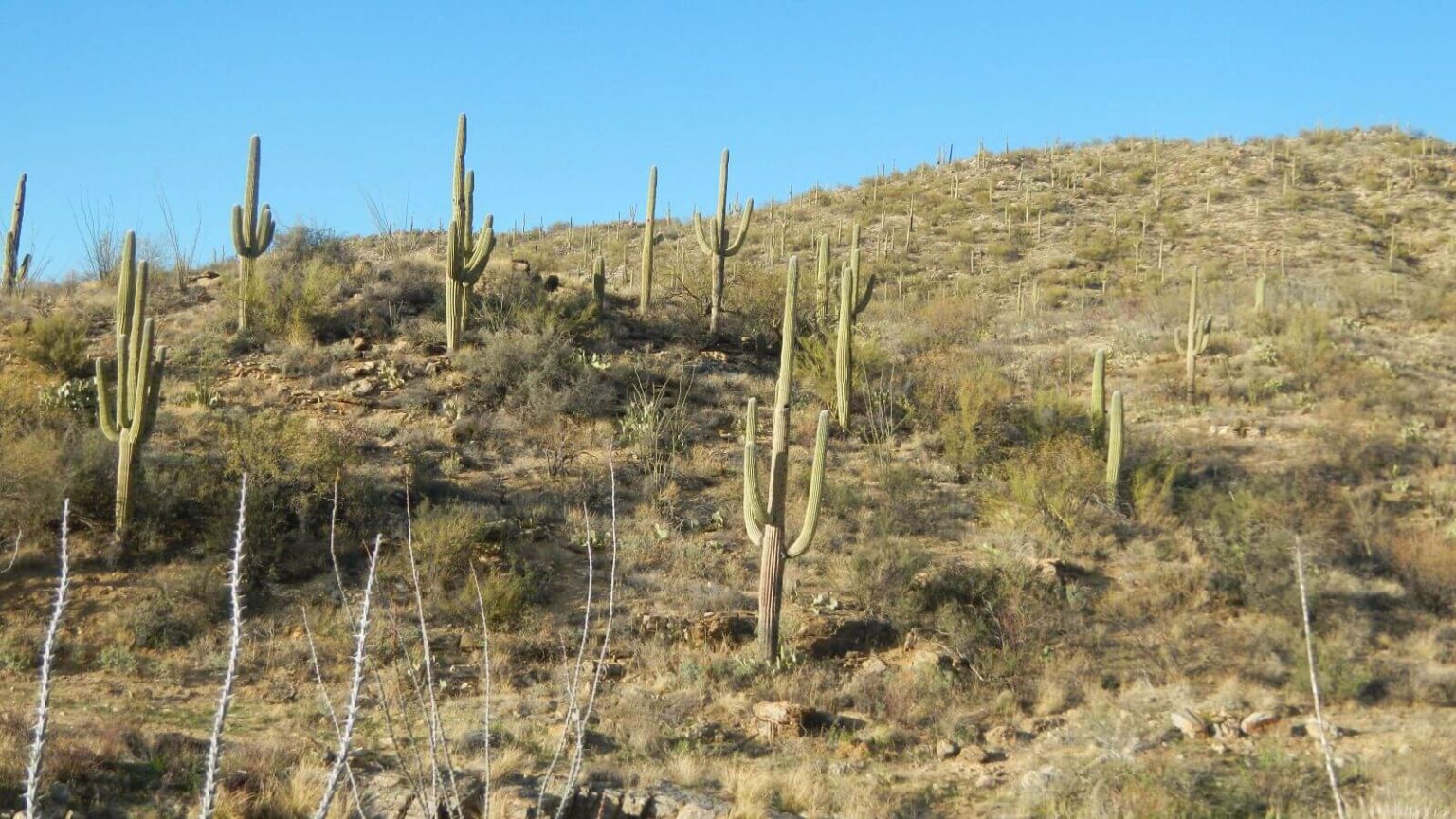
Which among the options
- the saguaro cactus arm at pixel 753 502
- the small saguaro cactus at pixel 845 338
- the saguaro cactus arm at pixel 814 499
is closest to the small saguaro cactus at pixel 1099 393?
the small saguaro cactus at pixel 845 338

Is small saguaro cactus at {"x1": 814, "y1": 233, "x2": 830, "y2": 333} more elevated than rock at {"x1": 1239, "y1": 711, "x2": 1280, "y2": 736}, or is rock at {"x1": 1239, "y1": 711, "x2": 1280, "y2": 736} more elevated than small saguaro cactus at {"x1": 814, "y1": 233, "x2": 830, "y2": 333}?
small saguaro cactus at {"x1": 814, "y1": 233, "x2": 830, "y2": 333}

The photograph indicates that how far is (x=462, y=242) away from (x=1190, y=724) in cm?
1364

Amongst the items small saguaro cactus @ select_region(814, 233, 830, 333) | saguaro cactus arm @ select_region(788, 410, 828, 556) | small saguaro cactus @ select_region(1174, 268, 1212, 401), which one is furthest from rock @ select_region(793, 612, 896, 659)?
small saguaro cactus @ select_region(1174, 268, 1212, 401)

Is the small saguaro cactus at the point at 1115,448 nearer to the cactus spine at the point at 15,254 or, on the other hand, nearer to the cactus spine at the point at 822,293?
the cactus spine at the point at 822,293

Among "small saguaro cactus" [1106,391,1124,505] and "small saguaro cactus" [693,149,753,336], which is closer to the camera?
"small saguaro cactus" [1106,391,1124,505]

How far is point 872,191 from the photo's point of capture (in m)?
45.0

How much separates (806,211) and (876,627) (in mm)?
30606

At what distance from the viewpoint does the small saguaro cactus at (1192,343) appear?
22.0 m

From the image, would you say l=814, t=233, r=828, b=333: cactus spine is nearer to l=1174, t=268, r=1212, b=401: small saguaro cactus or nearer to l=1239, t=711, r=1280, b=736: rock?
l=1174, t=268, r=1212, b=401: small saguaro cactus

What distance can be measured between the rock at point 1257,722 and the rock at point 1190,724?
386 millimetres

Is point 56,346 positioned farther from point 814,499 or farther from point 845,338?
point 814,499

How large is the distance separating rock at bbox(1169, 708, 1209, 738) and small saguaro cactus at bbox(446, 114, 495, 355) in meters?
13.0

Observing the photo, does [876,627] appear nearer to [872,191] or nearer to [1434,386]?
[1434,386]

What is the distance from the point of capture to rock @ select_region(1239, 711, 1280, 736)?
39.4 ft
